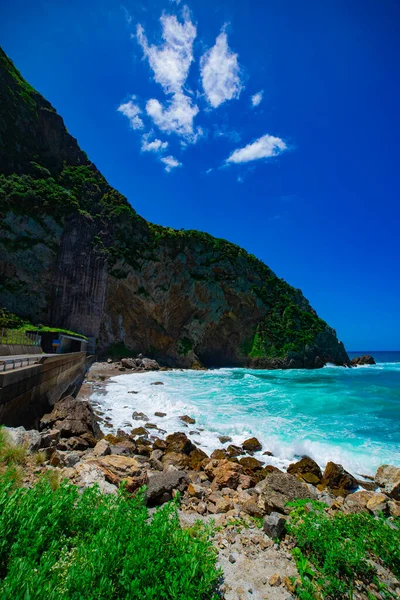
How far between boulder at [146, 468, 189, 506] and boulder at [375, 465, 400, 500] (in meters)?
5.70

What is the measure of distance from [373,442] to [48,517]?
12.6m

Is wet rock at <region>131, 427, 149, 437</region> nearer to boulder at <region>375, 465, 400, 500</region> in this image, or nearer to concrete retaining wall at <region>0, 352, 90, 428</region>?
concrete retaining wall at <region>0, 352, 90, 428</region>

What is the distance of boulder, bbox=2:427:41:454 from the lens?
5.88m

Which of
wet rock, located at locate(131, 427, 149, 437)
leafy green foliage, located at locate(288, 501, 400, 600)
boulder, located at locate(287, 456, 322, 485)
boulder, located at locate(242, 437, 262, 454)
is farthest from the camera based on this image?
wet rock, located at locate(131, 427, 149, 437)

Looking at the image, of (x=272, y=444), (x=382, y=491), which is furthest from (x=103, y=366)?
(x=382, y=491)

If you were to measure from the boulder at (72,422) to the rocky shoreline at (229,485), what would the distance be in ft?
0.10

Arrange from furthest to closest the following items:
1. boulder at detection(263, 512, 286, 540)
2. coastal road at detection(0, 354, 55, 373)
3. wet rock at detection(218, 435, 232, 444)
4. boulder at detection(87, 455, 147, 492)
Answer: wet rock at detection(218, 435, 232, 444), coastal road at detection(0, 354, 55, 373), boulder at detection(87, 455, 147, 492), boulder at detection(263, 512, 286, 540)

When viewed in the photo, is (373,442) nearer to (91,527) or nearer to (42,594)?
(91,527)

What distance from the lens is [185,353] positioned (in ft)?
159

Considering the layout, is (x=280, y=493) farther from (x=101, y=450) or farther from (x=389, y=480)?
(x=101, y=450)

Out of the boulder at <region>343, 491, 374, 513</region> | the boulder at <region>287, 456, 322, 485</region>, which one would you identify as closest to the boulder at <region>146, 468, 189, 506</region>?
the boulder at <region>343, 491, 374, 513</region>

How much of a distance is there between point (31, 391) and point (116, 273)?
119ft

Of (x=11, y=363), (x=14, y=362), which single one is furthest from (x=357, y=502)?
(x=11, y=363)

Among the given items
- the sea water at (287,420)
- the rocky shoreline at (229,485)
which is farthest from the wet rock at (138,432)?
the sea water at (287,420)
